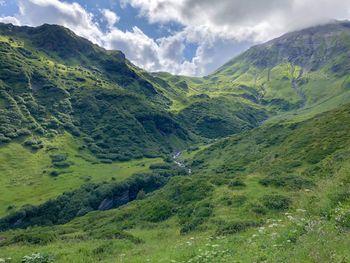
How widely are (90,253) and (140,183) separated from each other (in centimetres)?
9800

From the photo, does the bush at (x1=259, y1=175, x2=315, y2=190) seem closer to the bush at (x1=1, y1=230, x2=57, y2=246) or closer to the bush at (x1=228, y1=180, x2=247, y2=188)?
the bush at (x1=228, y1=180, x2=247, y2=188)

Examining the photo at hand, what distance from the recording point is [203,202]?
130 feet

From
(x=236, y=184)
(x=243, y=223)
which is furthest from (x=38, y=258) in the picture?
(x=236, y=184)

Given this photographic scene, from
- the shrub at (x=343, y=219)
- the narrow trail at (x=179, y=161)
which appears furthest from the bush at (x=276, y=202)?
the narrow trail at (x=179, y=161)

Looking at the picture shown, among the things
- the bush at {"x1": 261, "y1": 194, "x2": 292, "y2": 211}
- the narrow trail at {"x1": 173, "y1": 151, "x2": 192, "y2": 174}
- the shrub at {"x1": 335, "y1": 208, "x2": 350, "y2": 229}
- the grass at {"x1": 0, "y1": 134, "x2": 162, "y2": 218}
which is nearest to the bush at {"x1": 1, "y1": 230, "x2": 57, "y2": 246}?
the bush at {"x1": 261, "y1": 194, "x2": 292, "y2": 211}

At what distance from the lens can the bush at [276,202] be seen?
3331cm

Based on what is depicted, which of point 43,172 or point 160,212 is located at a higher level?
point 43,172

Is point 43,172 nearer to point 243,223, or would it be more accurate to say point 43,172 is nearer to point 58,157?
point 58,157

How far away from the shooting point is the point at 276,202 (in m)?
34.1

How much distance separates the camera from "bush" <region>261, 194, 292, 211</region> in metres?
33.3

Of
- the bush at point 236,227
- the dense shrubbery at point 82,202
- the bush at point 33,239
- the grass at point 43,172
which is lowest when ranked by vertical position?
the dense shrubbery at point 82,202

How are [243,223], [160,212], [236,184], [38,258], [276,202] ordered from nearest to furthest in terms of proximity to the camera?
[38,258] < [243,223] < [276,202] < [160,212] < [236,184]

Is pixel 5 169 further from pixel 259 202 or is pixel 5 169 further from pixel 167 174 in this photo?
pixel 259 202

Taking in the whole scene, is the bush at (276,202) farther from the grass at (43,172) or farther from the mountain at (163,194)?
the grass at (43,172)
